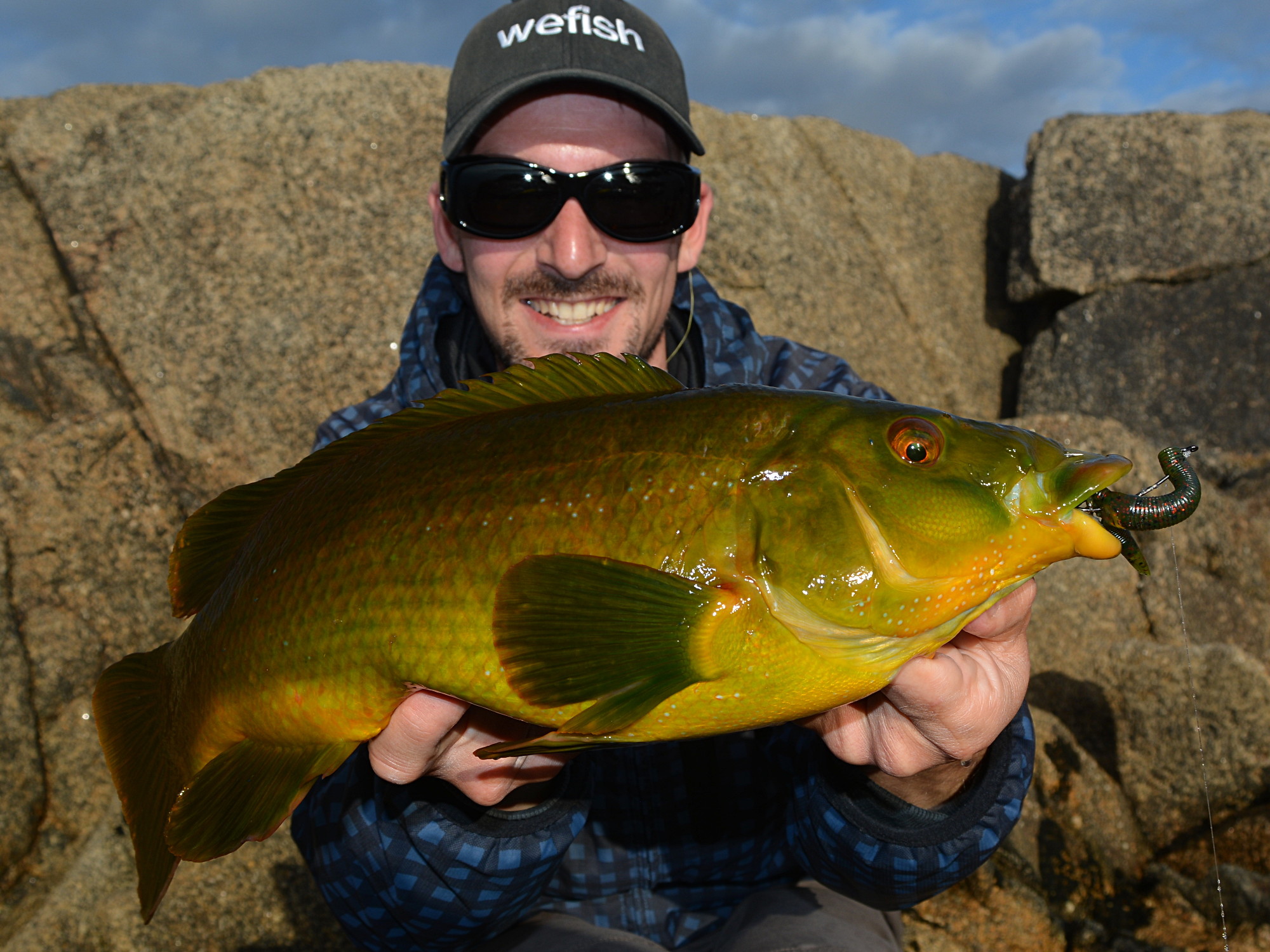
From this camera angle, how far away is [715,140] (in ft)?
22.6

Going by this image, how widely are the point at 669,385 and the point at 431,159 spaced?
4.66 metres

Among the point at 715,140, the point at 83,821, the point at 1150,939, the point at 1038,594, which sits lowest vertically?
the point at 1150,939

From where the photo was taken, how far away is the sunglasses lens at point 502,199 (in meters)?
3.06

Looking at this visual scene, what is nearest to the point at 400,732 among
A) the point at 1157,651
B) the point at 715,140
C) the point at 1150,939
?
the point at 1150,939

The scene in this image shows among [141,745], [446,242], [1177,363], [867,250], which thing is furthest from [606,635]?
[1177,363]

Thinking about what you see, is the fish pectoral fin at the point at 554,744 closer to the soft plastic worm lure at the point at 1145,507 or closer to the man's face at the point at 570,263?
the soft plastic worm lure at the point at 1145,507

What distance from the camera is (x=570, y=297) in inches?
128

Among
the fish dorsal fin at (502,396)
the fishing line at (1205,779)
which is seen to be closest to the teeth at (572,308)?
the fish dorsal fin at (502,396)

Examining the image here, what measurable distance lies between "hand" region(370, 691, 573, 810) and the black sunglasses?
1.78 meters

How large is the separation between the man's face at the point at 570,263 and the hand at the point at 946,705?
1.71 m

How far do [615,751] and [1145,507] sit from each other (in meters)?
1.92

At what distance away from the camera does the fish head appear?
1.58m

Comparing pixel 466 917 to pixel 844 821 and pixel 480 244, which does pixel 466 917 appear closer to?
pixel 844 821

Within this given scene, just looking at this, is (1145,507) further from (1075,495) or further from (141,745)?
(141,745)
